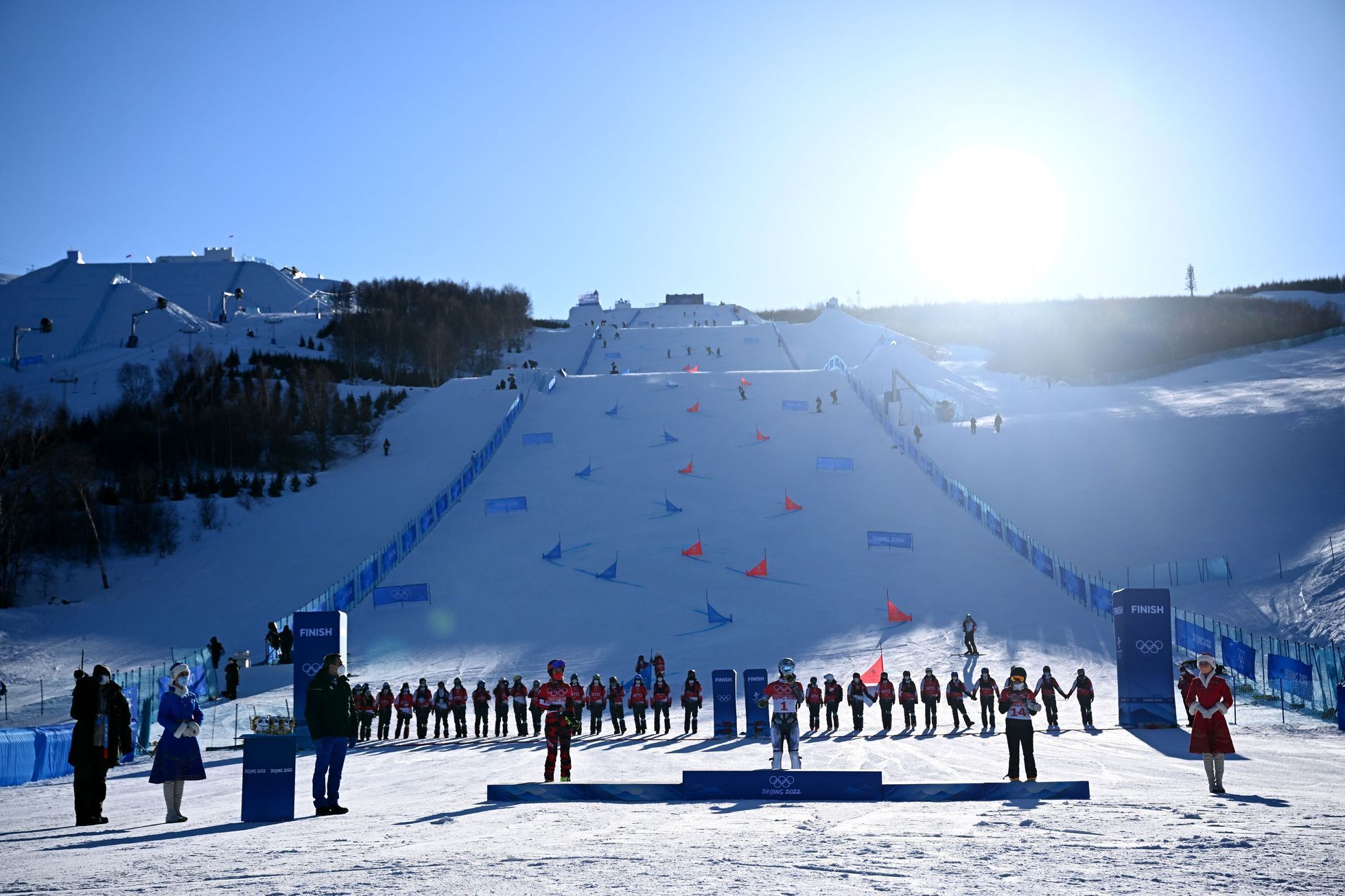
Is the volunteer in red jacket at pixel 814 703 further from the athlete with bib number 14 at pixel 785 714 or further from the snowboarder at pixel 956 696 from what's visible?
the athlete with bib number 14 at pixel 785 714

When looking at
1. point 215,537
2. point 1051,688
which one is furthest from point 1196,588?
point 215,537

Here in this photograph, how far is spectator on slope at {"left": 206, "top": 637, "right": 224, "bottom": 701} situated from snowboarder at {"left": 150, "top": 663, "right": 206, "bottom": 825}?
16450 millimetres

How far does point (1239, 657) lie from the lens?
70.4 ft

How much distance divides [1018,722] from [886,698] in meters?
7.84

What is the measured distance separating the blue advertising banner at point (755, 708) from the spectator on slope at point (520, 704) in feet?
12.7

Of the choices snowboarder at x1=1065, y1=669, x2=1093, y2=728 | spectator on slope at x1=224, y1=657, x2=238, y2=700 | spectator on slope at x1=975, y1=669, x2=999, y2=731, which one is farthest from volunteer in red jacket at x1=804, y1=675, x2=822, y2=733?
spectator on slope at x1=224, y1=657, x2=238, y2=700

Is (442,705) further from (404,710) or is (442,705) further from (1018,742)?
(1018,742)

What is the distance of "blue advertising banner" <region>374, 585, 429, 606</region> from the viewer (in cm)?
3011

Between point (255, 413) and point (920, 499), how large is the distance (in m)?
29.3

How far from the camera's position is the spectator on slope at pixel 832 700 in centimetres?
1919

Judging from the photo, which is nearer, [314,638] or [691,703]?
[314,638]

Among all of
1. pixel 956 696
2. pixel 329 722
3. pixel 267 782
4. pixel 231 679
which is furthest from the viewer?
pixel 231 679

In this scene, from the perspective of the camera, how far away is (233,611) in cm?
3234

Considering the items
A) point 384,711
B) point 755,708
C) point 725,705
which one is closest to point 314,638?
point 384,711
